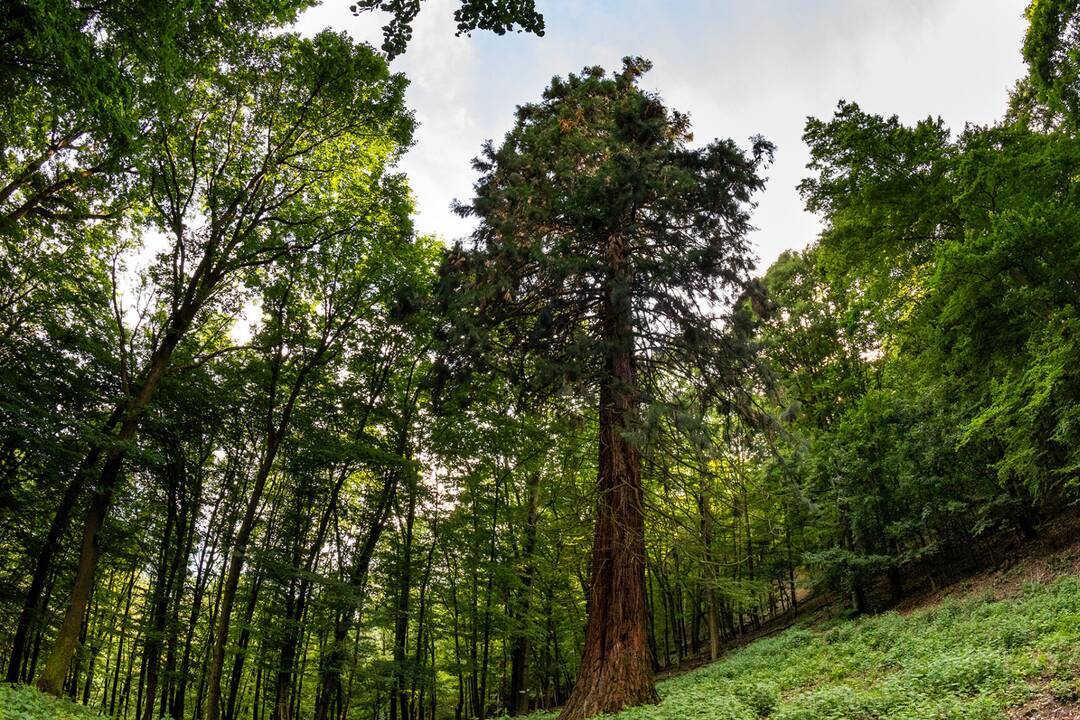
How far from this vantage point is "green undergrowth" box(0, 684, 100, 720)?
645cm

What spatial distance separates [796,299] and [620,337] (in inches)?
576

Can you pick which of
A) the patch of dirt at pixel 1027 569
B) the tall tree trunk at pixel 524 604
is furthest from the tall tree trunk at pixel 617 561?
the tall tree trunk at pixel 524 604

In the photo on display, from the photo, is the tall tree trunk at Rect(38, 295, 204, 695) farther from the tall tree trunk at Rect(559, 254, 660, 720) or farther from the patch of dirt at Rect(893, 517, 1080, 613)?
the patch of dirt at Rect(893, 517, 1080, 613)

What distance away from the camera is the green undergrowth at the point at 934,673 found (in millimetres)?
4820

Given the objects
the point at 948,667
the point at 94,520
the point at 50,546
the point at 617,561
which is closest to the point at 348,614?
the point at 94,520

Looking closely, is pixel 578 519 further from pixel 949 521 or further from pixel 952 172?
pixel 949 521

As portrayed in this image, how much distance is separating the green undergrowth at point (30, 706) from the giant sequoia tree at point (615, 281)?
266 inches

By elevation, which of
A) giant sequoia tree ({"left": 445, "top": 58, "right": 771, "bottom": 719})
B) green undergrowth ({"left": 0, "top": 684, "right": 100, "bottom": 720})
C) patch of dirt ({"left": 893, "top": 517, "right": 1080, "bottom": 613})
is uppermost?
giant sequoia tree ({"left": 445, "top": 58, "right": 771, "bottom": 719})

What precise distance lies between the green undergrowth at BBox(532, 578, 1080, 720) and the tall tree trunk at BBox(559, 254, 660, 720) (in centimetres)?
56

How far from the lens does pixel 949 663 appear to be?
587 cm

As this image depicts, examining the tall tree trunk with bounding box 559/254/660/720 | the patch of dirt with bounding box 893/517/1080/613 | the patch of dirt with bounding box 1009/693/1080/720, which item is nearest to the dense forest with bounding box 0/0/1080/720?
the tall tree trunk with bounding box 559/254/660/720

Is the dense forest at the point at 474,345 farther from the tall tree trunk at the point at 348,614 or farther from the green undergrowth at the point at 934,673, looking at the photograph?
the green undergrowth at the point at 934,673

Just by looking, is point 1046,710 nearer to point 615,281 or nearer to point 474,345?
point 615,281

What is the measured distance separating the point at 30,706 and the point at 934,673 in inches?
449
